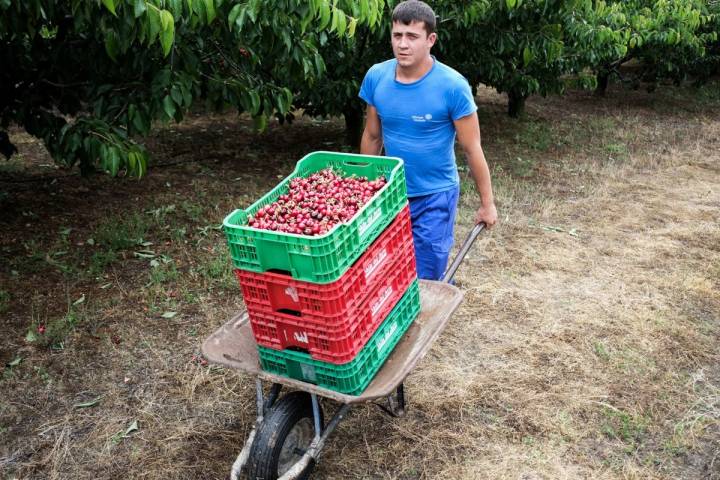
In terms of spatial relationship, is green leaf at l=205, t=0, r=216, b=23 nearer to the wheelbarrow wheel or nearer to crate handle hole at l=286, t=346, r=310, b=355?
crate handle hole at l=286, t=346, r=310, b=355


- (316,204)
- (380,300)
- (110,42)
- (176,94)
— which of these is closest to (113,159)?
(176,94)

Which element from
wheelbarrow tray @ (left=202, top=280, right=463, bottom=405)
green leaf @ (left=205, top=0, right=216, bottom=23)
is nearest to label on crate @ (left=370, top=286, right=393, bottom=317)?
wheelbarrow tray @ (left=202, top=280, right=463, bottom=405)

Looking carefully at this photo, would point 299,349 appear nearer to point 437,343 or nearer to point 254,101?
point 437,343

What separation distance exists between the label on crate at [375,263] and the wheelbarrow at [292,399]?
445 millimetres

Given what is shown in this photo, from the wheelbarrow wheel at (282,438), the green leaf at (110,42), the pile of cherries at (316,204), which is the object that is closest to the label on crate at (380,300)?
the pile of cherries at (316,204)

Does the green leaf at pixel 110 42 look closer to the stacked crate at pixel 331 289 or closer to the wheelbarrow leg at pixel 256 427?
the stacked crate at pixel 331 289

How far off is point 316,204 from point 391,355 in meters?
0.82

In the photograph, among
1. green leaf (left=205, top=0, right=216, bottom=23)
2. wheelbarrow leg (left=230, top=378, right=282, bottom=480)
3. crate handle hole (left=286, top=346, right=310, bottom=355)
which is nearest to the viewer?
crate handle hole (left=286, top=346, right=310, bottom=355)

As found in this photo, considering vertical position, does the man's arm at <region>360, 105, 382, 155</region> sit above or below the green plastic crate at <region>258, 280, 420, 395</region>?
above

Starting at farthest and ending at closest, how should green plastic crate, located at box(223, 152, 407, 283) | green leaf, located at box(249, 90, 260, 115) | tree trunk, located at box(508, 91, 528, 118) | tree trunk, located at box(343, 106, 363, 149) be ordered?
tree trunk, located at box(508, 91, 528, 118), tree trunk, located at box(343, 106, 363, 149), green leaf, located at box(249, 90, 260, 115), green plastic crate, located at box(223, 152, 407, 283)

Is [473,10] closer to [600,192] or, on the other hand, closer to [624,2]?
[600,192]

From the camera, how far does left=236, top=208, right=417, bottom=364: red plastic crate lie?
2.51 meters

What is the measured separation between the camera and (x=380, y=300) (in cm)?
284

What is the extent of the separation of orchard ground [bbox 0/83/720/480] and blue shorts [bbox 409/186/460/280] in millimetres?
798
